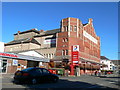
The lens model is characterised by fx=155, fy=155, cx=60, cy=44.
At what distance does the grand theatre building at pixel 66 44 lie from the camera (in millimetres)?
47869

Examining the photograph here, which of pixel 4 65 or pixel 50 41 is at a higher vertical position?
pixel 50 41

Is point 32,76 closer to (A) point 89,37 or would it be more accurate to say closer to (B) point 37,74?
(B) point 37,74

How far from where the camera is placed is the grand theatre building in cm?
4787

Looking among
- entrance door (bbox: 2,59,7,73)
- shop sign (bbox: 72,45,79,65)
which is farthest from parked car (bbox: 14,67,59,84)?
shop sign (bbox: 72,45,79,65)

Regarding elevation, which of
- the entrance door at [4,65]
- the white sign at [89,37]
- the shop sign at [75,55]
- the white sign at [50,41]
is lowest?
the entrance door at [4,65]

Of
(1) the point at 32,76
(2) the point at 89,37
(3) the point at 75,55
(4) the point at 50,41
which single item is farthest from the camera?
(2) the point at 89,37

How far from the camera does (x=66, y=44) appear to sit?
48500 millimetres

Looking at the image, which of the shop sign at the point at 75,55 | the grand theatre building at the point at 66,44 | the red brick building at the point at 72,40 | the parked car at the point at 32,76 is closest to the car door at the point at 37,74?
the parked car at the point at 32,76

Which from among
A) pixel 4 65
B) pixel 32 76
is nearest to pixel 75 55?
pixel 4 65

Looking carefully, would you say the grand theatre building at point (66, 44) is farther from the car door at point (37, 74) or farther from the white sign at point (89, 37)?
the car door at point (37, 74)

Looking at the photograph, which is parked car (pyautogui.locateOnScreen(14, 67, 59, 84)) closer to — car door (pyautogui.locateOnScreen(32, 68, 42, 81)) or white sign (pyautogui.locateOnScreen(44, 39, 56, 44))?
car door (pyautogui.locateOnScreen(32, 68, 42, 81))

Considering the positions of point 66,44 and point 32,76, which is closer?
point 32,76

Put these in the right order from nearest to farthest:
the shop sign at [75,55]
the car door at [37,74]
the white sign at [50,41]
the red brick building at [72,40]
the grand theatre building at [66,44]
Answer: the car door at [37,74] < the shop sign at [75,55] < the grand theatre building at [66,44] < the red brick building at [72,40] < the white sign at [50,41]

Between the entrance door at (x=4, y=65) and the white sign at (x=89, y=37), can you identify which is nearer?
the entrance door at (x=4, y=65)
